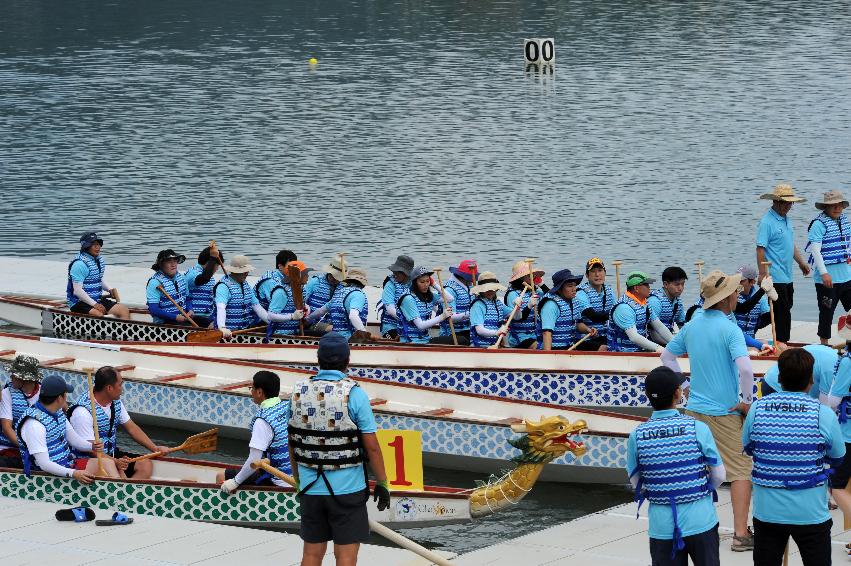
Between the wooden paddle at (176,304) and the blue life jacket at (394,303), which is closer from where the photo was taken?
the blue life jacket at (394,303)

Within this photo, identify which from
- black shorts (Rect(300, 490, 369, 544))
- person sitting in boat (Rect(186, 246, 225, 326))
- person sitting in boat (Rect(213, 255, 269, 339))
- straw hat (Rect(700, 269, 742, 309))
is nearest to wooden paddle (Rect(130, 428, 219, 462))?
black shorts (Rect(300, 490, 369, 544))

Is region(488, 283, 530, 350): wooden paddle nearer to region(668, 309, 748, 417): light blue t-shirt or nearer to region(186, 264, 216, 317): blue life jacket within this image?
region(186, 264, 216, 317): blue life jacket

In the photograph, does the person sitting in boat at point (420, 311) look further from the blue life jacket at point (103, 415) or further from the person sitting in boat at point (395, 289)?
the blue life jacket at point (103, 415)

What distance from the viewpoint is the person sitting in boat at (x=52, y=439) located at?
13555 millimetres

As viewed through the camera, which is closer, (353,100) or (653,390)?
(653,390)

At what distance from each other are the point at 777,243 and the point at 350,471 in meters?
9.74

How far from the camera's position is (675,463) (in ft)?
31.1

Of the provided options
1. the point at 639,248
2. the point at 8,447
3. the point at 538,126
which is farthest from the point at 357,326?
the point at 538,126

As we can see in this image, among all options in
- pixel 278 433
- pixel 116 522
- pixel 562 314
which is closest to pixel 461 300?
pixel 562 314

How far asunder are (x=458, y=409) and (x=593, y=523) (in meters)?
3.13

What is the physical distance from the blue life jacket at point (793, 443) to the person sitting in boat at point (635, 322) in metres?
7.29

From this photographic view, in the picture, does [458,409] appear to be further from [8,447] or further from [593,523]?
[8,447]

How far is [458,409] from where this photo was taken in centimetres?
1622

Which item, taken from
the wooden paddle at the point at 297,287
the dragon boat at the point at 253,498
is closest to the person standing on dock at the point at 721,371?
the dragon boat at the point at 253,498
